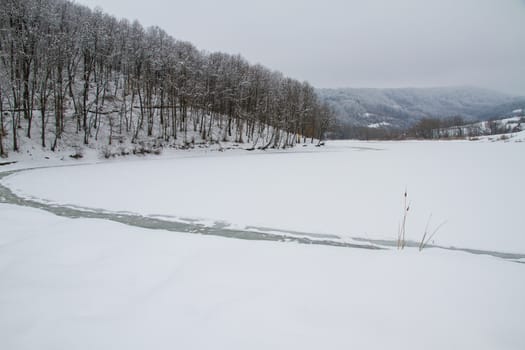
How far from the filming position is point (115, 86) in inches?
1577

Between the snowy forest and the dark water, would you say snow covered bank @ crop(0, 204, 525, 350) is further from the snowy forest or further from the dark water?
the snowy forest

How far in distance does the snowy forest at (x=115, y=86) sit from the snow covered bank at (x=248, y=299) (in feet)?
81.4

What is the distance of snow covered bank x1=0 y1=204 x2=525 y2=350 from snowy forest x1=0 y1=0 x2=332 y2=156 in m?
24.8

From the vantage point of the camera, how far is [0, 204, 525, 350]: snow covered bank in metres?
2.89

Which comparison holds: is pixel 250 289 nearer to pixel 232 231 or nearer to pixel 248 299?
pixel 248 299

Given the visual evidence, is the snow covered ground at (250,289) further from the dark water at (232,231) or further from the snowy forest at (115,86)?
the snowy forest at (115,86)

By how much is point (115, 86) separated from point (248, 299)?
45439 mm

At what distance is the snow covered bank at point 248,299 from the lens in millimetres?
2891

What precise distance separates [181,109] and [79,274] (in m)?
39.0

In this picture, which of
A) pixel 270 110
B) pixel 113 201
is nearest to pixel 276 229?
pixel 113 201

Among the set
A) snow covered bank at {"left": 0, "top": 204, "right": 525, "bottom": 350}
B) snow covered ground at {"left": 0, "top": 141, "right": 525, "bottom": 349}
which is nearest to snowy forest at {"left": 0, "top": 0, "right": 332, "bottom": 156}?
snow covered ground at {"left": 0, "top": 141, "right": 525, "bottom": 349}

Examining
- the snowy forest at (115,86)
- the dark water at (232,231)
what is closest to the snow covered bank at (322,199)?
the dark water at (232,231)

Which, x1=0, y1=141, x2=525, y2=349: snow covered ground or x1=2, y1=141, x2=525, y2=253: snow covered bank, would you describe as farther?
x1=2, y1=141, x2=525, y2=253: snow covered bank

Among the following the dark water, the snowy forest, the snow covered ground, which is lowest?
the dark water
